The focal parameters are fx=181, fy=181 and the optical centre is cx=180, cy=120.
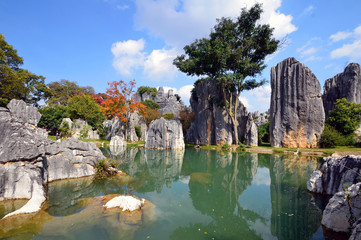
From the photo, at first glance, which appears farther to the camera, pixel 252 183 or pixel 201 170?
pixel 201 170

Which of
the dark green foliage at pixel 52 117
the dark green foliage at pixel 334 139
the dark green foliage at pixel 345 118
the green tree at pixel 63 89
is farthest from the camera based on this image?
the green tree at pixel 63 89

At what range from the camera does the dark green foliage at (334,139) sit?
17.7 m

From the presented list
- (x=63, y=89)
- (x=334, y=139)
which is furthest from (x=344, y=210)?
(x=63, y=89)

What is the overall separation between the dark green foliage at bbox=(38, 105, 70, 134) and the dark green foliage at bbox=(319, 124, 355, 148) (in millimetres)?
31453

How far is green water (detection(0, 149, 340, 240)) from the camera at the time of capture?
3.96 meters

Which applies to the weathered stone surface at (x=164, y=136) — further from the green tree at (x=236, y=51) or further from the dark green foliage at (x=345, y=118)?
the dark green foliage at (x=345, y=118)

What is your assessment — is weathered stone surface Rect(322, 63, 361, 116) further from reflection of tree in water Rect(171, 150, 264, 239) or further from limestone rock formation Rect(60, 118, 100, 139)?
limestone rock formation Rect(60, 118, 100, 139)

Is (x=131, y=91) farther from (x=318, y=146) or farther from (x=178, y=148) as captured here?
(x=318, y=146)

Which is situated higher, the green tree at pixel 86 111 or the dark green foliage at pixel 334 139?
the green tree at pixel 86 111

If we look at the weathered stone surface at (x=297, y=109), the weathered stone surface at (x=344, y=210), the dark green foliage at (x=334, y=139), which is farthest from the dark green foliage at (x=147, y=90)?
the weathered stone surface at (x=344, y=210)

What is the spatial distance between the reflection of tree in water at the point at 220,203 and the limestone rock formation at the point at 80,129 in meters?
19.8

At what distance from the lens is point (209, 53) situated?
19.4 metres

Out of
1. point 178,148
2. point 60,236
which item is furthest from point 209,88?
point 60,236

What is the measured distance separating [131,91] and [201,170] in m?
16.5
